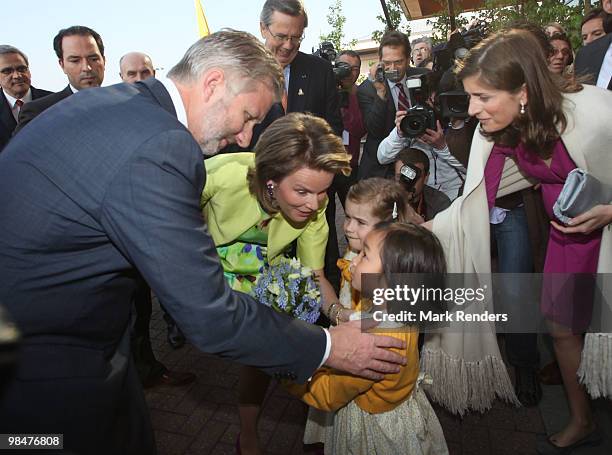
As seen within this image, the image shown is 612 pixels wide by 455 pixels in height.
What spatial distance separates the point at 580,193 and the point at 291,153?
1.36 metres

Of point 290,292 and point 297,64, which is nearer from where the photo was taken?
point 290,292

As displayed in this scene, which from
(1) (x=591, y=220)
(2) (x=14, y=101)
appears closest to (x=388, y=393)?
(1) (x=591, y=220)

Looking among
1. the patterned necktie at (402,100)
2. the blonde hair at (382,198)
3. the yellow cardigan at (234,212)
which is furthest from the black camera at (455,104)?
the yellow cardigan at (234,212)

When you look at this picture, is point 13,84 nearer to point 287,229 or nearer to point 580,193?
point 287,229

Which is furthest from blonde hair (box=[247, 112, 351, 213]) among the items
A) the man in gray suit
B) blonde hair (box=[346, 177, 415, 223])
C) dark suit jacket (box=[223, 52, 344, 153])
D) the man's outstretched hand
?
dark suit jacket (box=[223, 52, 344, 153])

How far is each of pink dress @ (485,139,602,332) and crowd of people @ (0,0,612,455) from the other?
0.4 inches

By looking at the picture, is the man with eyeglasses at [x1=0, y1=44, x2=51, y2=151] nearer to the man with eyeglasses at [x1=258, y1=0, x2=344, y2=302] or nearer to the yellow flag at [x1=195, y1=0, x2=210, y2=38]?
the man with eyeglasses at [x1=258, y1=0, x2=344, y2=302]

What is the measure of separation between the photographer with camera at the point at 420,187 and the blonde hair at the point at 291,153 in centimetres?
118

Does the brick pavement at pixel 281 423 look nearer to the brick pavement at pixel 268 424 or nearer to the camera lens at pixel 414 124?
the brick pavement at pixel 268 424

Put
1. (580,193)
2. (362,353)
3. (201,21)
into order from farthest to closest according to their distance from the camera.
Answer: (201,21) → (580,193) → (362,353)

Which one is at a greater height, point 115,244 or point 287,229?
point 115,244

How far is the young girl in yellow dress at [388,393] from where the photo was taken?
1.94m

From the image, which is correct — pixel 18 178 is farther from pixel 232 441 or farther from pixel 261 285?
pixel 232 441

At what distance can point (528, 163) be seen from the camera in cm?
259
